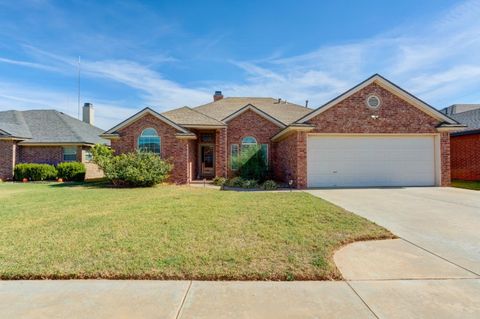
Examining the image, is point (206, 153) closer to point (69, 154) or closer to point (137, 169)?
point (137, 169)

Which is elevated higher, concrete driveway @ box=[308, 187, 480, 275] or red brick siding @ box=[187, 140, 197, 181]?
red brick siding @ box=[187, 140, 197, 181]

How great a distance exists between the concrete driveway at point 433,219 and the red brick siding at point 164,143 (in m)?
9.68

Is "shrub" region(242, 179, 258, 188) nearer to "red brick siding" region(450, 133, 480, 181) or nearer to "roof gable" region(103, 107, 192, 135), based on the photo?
"roof gable" region(103, 107, 192, 135)

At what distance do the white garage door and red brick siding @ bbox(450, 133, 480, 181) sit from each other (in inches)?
193

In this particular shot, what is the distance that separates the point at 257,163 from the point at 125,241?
36.9 ft

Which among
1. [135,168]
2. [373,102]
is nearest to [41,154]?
[135,168]

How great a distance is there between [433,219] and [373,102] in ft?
28.0

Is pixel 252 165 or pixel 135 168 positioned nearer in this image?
pixel 135 168

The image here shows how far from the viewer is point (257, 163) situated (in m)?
15.6

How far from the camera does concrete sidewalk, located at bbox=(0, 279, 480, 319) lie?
2.78 m

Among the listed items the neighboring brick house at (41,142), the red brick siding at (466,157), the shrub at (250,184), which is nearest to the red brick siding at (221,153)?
the shrub at (250,184)

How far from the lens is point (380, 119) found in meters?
13.6

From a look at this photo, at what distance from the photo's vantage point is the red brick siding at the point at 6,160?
19.1m

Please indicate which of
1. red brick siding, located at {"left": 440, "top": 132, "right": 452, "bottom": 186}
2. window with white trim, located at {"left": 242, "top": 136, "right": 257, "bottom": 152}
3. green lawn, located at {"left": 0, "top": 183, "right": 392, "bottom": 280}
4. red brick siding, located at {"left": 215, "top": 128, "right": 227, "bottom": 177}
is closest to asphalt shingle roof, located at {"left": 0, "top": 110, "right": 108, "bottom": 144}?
red brick siding, located at {"left": 215, "top": 128, "right": 227, "bottom": 177}
